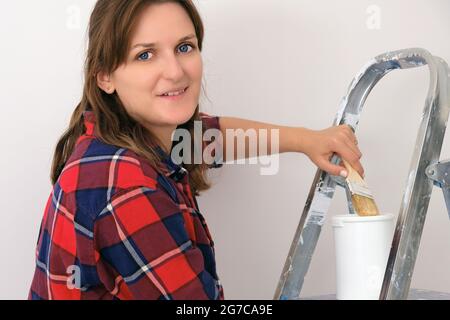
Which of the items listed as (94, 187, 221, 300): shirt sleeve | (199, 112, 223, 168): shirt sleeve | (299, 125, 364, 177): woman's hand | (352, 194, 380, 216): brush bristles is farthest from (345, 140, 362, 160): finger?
(94, 187, 221, 300): shirt sleeve

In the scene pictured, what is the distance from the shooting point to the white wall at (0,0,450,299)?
145cm

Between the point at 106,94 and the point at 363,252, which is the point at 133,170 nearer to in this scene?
the point at 106,94

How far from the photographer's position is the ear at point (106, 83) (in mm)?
1213

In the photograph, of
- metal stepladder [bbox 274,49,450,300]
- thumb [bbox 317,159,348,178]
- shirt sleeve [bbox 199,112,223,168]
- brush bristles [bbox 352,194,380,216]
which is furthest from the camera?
shirt sleeve [bbox 199,112,223,168]

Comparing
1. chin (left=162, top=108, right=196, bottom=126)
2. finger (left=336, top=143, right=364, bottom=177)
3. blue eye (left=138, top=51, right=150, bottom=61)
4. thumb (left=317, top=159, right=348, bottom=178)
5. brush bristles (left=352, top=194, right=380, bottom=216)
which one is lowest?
brush bristles (left=352, top=194, right=380, bottom=216)

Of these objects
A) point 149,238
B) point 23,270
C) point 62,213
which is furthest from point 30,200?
point 149,238

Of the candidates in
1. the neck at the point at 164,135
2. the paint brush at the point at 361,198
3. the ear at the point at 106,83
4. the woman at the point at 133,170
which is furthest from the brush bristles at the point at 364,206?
the ear at the point at 106,83

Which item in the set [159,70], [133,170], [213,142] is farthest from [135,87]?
[213,142]

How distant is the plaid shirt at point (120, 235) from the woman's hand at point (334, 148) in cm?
34

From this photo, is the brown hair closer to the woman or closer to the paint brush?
the woman

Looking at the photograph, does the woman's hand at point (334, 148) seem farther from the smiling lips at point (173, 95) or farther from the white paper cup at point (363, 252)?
the smiling lips at point (173, 95)

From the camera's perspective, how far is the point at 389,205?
1637 millimetres

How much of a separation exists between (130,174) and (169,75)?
0.75 ft

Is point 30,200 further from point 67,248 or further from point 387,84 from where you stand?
point 387,84
